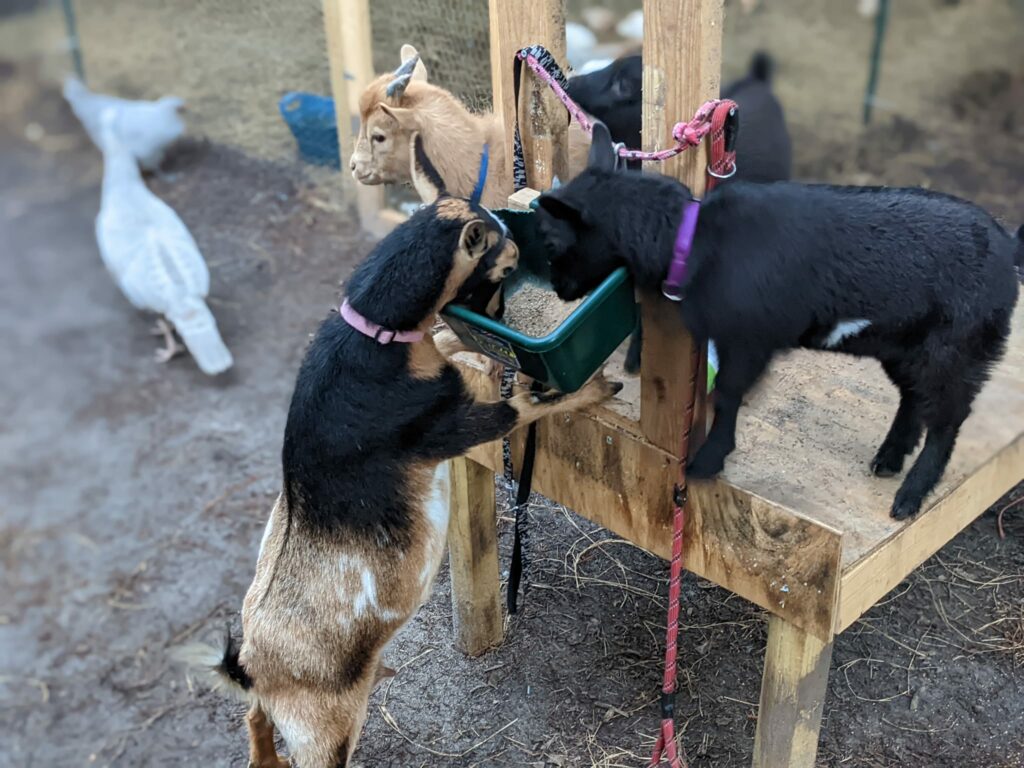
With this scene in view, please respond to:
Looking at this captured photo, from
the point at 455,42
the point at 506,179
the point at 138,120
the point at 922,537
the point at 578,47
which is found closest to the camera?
the point at 922,537

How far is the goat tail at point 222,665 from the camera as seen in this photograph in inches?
119

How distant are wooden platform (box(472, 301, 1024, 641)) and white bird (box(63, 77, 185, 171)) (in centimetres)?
648

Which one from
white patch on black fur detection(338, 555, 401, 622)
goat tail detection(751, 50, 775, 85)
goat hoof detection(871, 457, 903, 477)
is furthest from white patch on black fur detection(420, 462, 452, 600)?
goat tail detection(751, 50, 775, 85)

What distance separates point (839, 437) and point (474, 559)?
1463 millimetres

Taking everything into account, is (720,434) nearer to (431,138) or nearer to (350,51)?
(431,138)

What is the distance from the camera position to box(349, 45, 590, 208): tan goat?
12.5ft

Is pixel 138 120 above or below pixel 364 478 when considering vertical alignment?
below

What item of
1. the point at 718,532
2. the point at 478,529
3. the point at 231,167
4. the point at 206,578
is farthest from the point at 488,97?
the point at 231,167

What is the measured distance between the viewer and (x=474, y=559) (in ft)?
12.6

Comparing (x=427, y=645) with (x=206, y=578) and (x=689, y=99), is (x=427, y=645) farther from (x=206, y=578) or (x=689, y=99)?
(x=689, y=99)

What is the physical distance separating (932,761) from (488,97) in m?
3.74

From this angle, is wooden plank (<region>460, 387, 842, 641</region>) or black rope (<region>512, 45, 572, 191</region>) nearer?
wooden plank (<region>460, 387, 842, 641</region>)

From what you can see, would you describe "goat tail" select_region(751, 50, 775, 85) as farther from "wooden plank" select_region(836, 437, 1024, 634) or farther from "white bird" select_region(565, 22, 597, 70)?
"white bird" select_region(565, 22, 597, 70)

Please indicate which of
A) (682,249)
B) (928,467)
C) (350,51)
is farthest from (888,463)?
(350,51)
